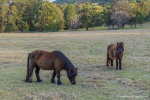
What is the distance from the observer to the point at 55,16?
68.6 m

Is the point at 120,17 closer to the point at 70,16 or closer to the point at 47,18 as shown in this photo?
the point at 70,16

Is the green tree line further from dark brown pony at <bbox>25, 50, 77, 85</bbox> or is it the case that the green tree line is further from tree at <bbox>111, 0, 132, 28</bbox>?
dark brown pony at <bbox>25, 50, 77, 85</bbox>

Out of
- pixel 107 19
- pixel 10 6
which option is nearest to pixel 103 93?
pixel 10 6

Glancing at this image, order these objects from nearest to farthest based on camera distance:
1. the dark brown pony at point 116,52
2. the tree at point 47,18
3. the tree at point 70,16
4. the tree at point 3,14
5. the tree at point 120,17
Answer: the dark brown pony at point 116,52, the tree at point 3,14, the tree at point 47,18, the tree at point 120,17, the tree at point 70,16

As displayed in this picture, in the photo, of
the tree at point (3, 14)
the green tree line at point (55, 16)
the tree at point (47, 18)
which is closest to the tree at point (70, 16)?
the green tree line at point (55, 16)

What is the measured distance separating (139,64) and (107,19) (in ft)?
217

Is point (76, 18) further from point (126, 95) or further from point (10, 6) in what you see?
point (126, 95)

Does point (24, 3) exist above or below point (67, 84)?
above

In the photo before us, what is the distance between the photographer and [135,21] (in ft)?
245

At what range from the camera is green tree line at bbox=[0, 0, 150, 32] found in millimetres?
66125

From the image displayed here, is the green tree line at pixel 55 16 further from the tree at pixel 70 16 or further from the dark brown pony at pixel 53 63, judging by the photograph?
the dark brown pony at pixel 53 63

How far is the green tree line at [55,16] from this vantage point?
6612cm

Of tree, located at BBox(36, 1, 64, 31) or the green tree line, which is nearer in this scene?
the green tree line

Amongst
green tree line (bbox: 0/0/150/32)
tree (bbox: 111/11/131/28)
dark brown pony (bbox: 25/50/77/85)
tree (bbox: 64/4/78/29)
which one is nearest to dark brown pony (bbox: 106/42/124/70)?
dark brown pony (bbox: 25/50/77/85)
